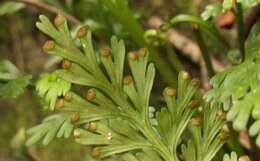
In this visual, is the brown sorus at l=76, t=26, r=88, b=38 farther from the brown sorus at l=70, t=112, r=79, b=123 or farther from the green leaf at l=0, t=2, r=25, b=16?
the green leaf at l=0, t=2, r=25, b=16

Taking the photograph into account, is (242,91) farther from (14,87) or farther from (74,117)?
(14,87)

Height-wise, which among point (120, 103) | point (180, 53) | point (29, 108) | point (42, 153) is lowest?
point (120, 103)

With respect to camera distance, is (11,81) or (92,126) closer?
(92,126)

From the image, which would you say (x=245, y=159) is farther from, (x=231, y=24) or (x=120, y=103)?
(x=231, y=24)

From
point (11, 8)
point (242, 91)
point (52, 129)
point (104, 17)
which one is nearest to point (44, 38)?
point (11, 8)

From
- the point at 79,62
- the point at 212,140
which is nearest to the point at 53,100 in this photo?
the point at 79,62

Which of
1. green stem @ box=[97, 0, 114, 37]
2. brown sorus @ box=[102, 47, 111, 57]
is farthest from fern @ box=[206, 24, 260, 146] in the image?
green stem @ box=[97, 0, 114, 37]

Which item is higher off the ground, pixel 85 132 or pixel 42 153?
pixel 42 153
